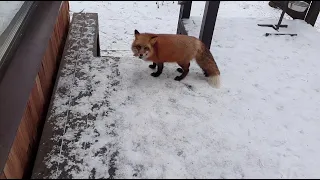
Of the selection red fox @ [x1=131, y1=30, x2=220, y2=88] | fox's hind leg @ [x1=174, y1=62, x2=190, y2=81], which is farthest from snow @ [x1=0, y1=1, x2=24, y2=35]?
fox's hind leg @ [x1=174, y1=62, x2=190, y2=81]

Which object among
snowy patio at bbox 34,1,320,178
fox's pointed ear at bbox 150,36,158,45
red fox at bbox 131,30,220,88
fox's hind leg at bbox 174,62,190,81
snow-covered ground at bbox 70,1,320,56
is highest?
fox's pointed ear at bbox 150,36,158,45

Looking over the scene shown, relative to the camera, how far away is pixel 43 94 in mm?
2680

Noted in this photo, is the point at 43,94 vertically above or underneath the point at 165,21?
above

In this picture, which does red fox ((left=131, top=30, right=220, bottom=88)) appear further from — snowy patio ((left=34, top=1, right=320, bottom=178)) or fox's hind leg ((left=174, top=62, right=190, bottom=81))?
snowy patio ((left=34, top=1, right=320, bottom=178))

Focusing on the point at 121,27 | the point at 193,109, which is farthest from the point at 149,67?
the point at 121,27

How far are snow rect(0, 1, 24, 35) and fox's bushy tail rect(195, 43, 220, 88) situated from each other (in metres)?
1.96

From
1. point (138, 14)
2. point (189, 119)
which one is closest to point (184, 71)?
point (189, 119)

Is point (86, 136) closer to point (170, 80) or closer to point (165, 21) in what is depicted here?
point (170, 80)

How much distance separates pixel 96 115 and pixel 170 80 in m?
0.96

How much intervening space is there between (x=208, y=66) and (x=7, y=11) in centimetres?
221

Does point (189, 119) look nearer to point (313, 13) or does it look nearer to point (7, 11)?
point (7, 11)

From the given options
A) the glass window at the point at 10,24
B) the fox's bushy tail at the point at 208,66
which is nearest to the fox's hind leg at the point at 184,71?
the fox's bushy tail at the point at 208,66

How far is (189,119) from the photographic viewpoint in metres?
2.50

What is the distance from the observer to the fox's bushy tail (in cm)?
297
